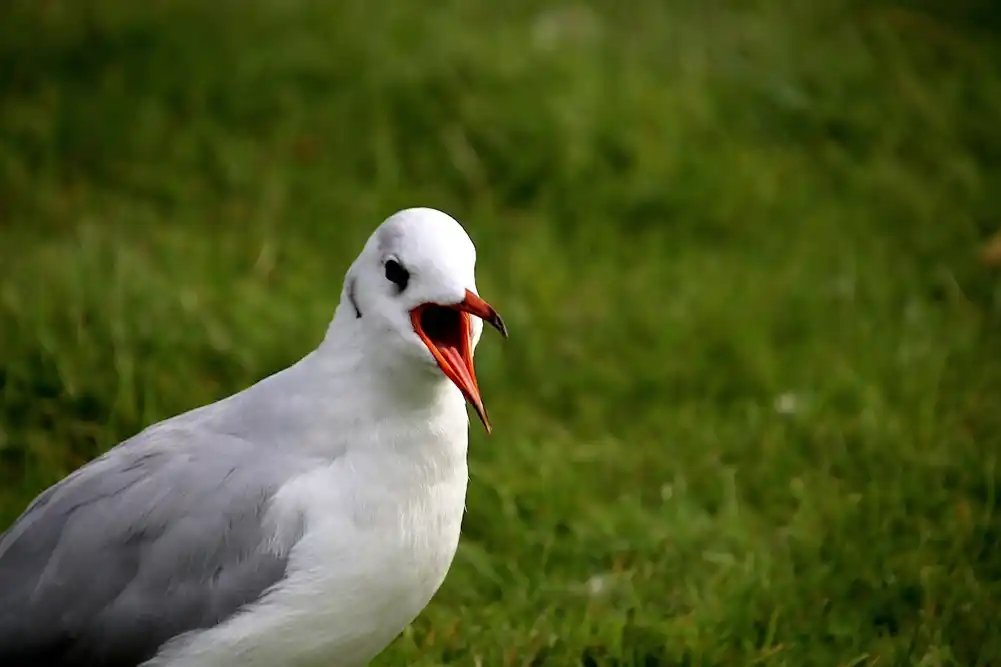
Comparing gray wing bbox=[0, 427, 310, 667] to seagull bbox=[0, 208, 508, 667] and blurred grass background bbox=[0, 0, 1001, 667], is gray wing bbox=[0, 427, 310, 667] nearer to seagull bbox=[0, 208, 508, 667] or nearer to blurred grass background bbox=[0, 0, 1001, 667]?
seagull bbox=[0, 208, 508, 667]

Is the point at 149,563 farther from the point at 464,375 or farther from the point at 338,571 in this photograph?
the point at 464,375

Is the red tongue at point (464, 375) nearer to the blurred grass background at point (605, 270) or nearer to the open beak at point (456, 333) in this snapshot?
the open beak at point (456, 333)

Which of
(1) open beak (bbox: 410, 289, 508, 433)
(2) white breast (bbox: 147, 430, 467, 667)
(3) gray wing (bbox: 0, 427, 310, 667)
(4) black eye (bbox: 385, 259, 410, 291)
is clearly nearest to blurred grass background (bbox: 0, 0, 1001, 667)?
(2) white breast (bbox: 147, 430, 467, 667)

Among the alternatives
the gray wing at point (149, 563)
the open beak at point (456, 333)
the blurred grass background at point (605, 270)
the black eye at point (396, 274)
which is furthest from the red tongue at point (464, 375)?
the blurred grass background at point (605, 270)

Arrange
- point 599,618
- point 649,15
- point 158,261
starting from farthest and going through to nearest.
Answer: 1. point 649,15
2. point 158,261
3. point 599,618

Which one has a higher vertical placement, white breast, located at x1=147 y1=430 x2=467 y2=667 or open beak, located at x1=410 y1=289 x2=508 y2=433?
open beak, located at x1=410 y1=289 x2=508 y2=433

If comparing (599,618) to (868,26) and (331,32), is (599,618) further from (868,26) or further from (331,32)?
(868,26)

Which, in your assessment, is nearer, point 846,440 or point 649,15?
point 846,440

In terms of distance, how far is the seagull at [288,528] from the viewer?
8.96 ft

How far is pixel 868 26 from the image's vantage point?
693 centimetres

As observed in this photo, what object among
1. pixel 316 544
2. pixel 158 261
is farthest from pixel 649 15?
pixel 316 544

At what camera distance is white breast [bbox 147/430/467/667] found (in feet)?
8.95

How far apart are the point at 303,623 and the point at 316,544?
0.15 meters

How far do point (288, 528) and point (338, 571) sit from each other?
0.42 feet
